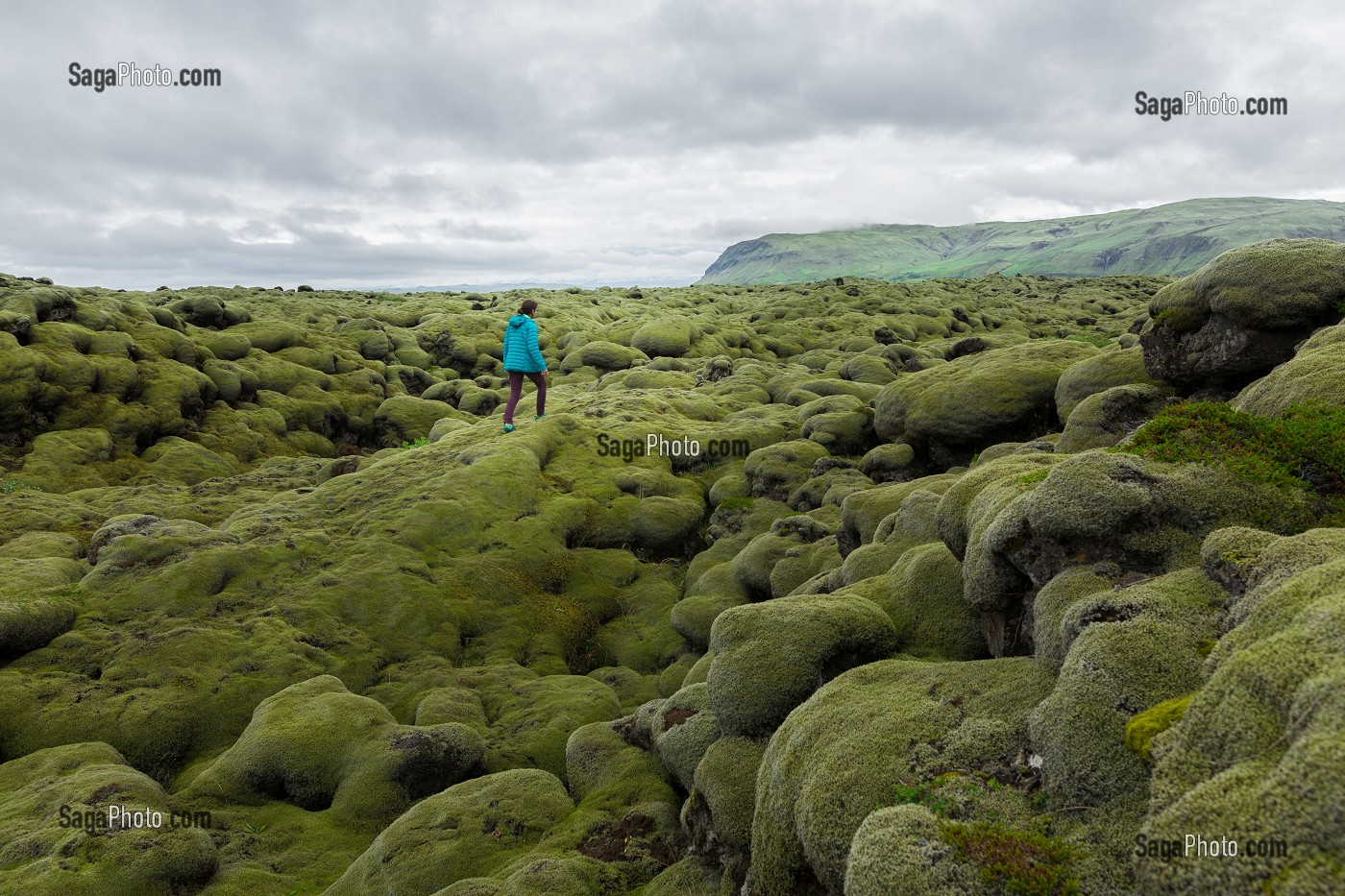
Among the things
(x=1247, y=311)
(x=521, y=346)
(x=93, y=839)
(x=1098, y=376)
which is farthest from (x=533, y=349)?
(x=1247, y=311)

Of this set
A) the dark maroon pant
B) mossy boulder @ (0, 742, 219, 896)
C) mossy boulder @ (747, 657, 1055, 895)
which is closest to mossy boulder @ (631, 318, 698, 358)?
the dark maroon pant

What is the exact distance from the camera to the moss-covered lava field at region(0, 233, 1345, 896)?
6242 mm

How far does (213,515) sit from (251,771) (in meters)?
17.3

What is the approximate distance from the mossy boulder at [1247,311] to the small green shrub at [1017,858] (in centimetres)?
1461

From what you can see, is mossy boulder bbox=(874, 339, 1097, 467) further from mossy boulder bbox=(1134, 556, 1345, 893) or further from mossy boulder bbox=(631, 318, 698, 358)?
mossy boulder bbox=(631, 318, 698, 358)

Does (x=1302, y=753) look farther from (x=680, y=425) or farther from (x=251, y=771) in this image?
(x=680, y=425)

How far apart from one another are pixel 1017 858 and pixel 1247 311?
15.1 m

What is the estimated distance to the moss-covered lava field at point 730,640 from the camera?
6242 mm

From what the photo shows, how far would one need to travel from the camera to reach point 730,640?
11.9m

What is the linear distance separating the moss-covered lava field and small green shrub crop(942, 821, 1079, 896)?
30mm

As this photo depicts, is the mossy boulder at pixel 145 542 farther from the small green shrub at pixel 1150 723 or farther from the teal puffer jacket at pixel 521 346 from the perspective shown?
the small green shrub at pixel 1150 723

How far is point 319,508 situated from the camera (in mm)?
24594

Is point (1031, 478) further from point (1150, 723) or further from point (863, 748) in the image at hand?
point (1150, 723)

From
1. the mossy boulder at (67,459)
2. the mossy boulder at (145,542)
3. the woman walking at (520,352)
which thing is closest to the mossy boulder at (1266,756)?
the mossy boulder at (145,542)
